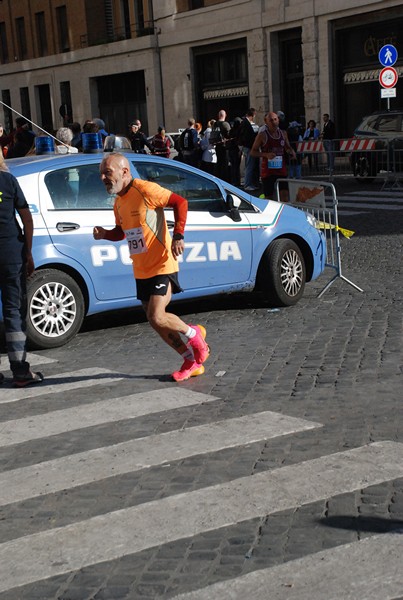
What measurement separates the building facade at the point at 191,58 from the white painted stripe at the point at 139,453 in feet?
92.2

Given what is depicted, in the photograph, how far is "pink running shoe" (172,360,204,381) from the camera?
7.49 meters

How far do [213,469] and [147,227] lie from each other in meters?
2.31

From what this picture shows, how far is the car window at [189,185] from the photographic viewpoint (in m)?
9.65

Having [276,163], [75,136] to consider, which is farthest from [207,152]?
[276,163]

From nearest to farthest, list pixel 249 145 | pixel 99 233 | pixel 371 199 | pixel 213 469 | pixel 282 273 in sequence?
pixel 213 469 → pixel 99 233 → pixel 282 273 → pixel 371 199 → pixel 249 145

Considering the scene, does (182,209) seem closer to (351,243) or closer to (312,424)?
(312,424)

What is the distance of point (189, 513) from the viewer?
4.80m

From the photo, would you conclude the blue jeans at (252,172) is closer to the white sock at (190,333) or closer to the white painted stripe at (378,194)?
the white painted stripe at (378,194)

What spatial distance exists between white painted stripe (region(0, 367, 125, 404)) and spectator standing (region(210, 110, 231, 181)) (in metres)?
17.0

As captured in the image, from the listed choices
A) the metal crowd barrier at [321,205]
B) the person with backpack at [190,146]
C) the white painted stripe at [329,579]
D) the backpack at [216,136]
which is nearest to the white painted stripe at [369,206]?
the backpack at [216,136]

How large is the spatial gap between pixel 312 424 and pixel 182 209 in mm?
1842

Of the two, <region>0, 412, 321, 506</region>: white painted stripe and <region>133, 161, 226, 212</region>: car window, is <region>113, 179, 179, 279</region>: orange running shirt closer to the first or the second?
<region>0, 412, 321, 506</region>: white painted stripe

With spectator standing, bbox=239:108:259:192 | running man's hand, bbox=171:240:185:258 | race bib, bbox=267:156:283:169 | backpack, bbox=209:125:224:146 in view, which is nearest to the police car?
running man's hand, bbox=171:240:185:258

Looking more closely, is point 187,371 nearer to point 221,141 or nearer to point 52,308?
point 52,308
